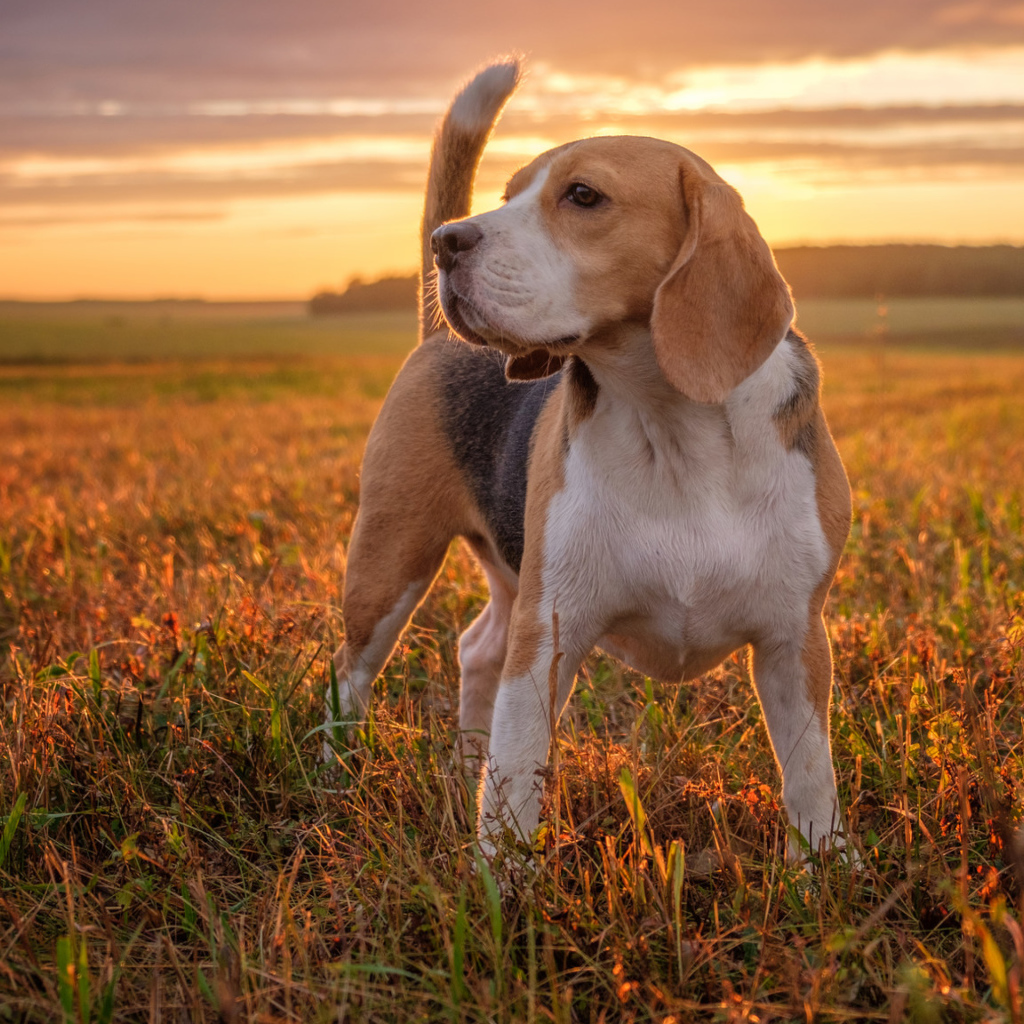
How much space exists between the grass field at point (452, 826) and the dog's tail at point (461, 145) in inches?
61.6

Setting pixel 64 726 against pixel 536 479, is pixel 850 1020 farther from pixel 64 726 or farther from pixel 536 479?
pixel 64 726

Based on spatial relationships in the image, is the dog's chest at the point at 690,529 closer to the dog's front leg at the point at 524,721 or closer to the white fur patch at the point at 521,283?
the dog's front leg at the point at 524,721

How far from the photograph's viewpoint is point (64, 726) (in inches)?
127

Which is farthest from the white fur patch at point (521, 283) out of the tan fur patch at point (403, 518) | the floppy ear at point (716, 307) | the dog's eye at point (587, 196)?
the tan fur patch at point (403, 518)

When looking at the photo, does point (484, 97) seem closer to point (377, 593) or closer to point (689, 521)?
point (377, 593)

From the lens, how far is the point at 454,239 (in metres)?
2.54

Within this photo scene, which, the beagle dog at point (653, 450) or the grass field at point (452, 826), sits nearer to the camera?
the grass field at point (452, 826)

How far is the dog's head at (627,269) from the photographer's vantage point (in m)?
2.47

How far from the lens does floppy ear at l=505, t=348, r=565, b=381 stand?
3.05 m

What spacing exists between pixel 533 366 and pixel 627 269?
0.59 metres

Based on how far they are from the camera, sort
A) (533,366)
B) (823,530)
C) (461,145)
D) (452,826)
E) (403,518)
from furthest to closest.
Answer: (461,145) → (403,518) → (533,366) → (823,530) → (452,826)

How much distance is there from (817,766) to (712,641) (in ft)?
1.47

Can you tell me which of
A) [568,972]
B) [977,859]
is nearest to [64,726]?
[568,972]

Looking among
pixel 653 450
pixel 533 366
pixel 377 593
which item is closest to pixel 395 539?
pixel 377 593
